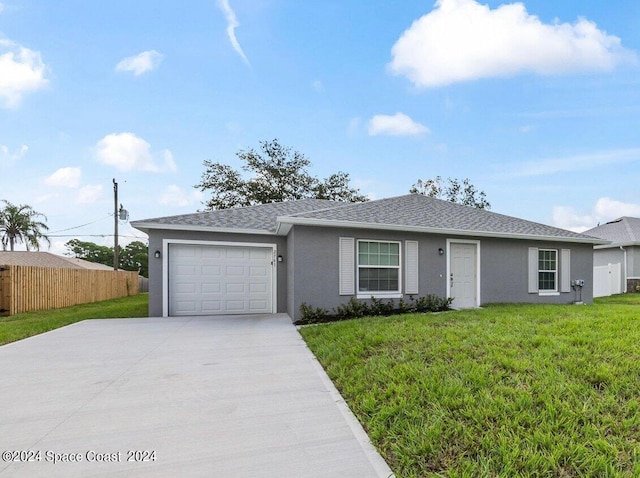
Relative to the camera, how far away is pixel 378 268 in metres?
9.09

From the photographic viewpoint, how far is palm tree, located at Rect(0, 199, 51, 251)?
2741 centimetres

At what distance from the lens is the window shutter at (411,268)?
30.3 feet

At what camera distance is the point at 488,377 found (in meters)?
3.43

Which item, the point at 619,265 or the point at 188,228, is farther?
the point at 619,265

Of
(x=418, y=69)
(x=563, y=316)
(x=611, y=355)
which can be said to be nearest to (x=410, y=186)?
(x=418, y=69)

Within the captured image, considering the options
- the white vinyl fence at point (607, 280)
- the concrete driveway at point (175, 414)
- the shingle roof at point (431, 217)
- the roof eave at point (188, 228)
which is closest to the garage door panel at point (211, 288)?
the roof eave at point (188, 228)

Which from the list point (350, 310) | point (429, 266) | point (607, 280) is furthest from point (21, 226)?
point (607, 280)

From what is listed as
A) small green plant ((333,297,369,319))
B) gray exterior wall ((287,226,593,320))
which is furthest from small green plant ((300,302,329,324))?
small green plant ((333,297,369,319))

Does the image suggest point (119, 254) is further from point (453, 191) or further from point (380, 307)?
point (380, 307)

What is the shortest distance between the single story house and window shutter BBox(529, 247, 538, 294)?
777cm

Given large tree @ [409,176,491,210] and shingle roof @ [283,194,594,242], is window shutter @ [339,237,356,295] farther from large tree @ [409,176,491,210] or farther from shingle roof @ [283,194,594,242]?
large tree @ [409,176,491,210]

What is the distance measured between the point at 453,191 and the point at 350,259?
2110cm

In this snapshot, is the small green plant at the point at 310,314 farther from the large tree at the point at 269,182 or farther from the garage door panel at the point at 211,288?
the large tree at the point at 269,182

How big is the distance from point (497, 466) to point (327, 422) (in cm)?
140
